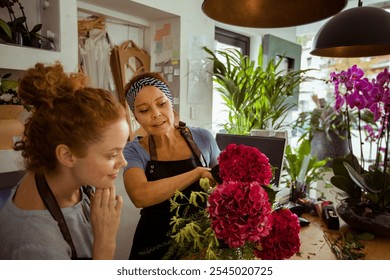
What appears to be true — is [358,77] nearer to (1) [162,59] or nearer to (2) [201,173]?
(2) [201,173]

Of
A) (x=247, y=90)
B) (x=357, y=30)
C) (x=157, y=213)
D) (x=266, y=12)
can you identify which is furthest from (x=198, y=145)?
(x=247, y=90)

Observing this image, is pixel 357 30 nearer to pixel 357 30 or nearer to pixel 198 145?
pixel 357 30

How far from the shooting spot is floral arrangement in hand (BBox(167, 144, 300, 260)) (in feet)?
1.59

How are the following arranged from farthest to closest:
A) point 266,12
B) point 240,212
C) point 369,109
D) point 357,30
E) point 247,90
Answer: point 247,90, point 357,30, point 369,109, point 266,12, point 240,212

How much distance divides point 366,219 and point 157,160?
0.69m

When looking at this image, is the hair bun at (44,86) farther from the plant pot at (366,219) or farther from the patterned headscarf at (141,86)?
the plant pot at (366,219)

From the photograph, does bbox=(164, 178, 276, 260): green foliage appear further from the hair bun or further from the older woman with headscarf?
the hair bun

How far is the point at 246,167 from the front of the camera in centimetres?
53

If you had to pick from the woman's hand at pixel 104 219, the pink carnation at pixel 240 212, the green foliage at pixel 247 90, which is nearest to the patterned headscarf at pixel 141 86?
the woman's hand at pixel 104 219

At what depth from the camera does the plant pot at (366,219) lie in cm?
93

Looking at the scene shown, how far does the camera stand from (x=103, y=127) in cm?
55

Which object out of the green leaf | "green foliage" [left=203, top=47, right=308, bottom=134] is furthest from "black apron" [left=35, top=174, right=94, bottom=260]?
"green foliage" [left=203, top=47, right=308, bottom=134]

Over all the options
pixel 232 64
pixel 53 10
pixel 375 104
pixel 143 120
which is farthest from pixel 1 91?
pixel 232 64

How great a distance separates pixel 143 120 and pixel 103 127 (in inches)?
12.7
